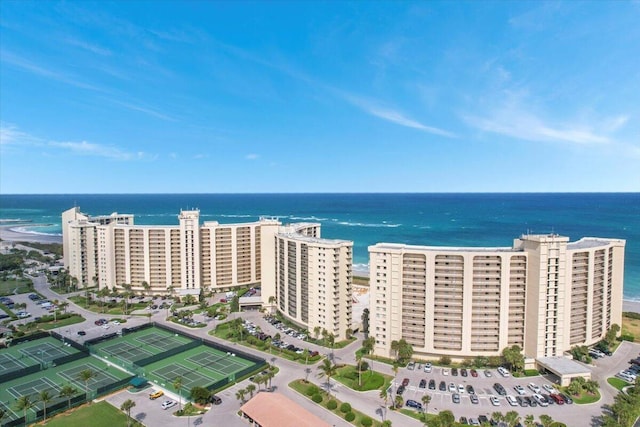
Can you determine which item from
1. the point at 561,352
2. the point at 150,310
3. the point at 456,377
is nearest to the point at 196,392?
the point at 456,377

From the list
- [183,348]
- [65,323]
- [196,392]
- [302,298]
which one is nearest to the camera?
[196,392]

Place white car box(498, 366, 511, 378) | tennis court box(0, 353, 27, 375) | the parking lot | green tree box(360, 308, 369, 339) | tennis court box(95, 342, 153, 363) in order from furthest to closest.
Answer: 1. green tree box(360, 308, 369, 339)
2. tennis court box(95, 342, 153, 363)
3. tennis court box(0, 353, 27, 375)
4. white car box(498, 366, 511, 378)
5. the parking lot

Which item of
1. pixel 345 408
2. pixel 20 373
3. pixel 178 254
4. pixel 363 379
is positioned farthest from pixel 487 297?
pixel 178 254

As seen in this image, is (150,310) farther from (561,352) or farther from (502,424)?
(561,352)

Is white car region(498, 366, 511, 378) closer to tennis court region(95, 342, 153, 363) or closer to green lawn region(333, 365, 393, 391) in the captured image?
green lawn region(333, 365, 393, 391)

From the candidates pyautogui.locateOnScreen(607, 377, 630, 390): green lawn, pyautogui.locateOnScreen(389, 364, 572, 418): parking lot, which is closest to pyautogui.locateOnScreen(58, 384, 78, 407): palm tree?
pyautogui.locateOnScreen(389, 364, 572, 418): parking lot

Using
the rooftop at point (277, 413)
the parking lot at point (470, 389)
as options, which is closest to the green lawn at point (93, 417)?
the rooftop at point (277, 413)

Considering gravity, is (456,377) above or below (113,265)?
below
